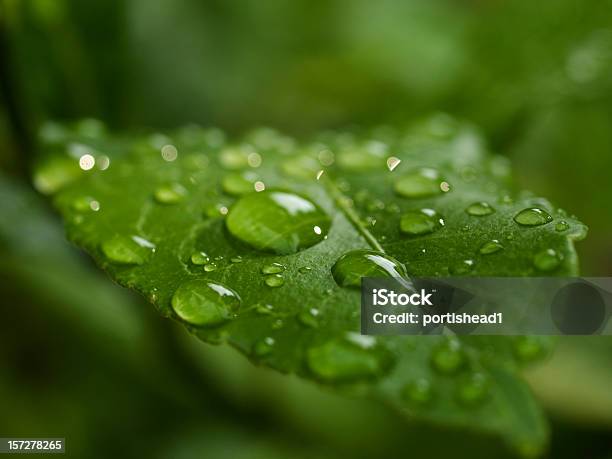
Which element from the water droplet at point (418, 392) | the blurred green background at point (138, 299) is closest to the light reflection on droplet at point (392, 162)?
the water droplet at point (418, 392)

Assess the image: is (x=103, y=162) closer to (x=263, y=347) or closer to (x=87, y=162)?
(x=87, y=162)

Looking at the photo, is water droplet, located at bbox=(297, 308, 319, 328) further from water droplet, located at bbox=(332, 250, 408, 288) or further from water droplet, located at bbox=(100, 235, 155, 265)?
water droplet, located at bbox=(100, 235, 155, 265)

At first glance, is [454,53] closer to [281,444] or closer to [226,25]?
[226,25]

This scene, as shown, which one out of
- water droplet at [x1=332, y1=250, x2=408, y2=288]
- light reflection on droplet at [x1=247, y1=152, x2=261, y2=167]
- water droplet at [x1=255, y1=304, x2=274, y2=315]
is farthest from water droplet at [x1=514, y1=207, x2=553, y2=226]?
light reflection on droplet at [x1=247, y1=152, x2=261, y2=167]

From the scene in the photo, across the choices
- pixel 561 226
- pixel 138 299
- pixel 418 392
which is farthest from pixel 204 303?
pixel 138 299

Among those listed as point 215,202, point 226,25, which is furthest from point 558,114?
point 215,202

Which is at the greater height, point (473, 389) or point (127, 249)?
point (127, 249)

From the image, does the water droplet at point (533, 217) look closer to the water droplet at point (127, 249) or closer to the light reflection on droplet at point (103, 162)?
the water droplet at point (127, 249)
